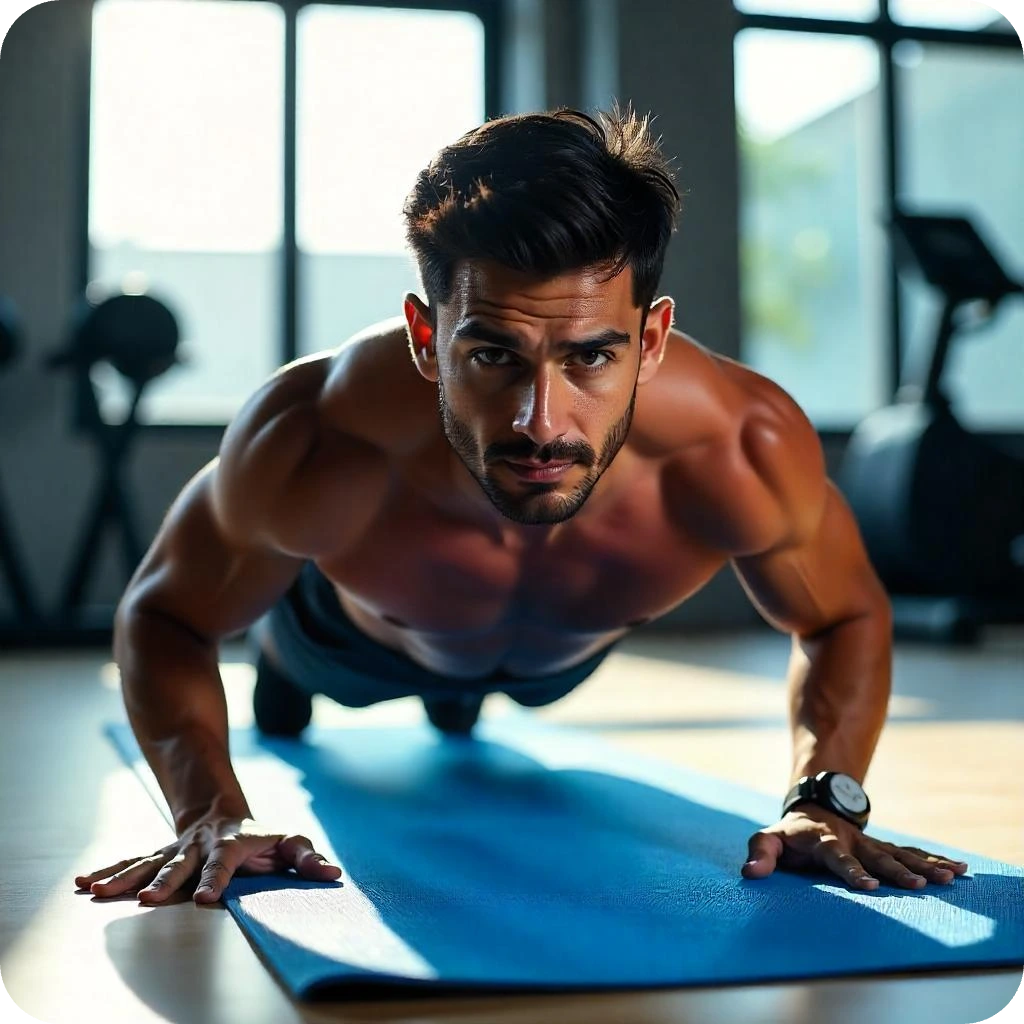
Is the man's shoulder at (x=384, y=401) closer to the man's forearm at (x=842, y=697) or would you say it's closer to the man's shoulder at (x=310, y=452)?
the man's shoulder at (x=310, y=452)

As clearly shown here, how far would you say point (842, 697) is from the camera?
1502mm

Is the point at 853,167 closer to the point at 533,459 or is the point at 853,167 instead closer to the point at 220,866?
the point at 533,459

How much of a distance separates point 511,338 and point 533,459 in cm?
11

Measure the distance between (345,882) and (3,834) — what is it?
1.66 feet

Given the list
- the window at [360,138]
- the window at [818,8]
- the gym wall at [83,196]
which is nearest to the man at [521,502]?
the gym wall at [83,196]

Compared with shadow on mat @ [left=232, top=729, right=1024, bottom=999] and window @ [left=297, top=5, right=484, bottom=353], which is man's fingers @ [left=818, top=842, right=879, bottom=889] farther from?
window @ [left=297, top=5, right=484, bottom=353]

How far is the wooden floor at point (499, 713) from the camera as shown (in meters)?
0.94

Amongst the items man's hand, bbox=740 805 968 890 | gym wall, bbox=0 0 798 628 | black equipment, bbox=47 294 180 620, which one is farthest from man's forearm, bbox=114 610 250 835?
gym wall, bbox=0 0 798 628

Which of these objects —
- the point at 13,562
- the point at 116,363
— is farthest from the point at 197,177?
the point at 13,562

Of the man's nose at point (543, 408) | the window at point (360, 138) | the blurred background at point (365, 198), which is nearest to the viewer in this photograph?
the man's nose at point (543, 408)

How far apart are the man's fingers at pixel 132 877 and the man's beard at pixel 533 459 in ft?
1.51

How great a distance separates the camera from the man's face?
47.4 inches

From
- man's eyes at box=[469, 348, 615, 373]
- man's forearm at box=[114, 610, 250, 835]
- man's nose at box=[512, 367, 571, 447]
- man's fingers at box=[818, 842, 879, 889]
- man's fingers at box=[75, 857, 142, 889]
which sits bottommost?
man's fingers at box=[75, 857, 142, 889]

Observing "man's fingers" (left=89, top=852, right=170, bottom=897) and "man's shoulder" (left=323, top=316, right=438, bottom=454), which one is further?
"man's shoulder" (left=323, top=316, right=438, bottom=454)
